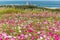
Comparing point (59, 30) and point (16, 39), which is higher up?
point (16, 39)

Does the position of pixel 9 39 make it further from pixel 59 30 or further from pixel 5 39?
pixel 59 30

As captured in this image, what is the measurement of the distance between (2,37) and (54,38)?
124 cm

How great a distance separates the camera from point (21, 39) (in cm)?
633

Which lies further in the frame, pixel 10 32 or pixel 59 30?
pixel 59 30

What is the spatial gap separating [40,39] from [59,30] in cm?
213

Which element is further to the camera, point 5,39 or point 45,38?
point 45,38

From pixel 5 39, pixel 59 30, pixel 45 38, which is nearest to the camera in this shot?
pixel 5 39

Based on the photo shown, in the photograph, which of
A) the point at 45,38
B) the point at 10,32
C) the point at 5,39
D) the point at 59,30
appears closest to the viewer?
the point at 5,39

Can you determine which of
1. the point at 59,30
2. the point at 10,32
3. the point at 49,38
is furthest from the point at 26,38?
the point at 59,30

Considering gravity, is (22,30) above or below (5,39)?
below

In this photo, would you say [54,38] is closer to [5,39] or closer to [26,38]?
[26,38]

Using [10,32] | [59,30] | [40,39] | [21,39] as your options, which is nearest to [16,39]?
[21,39]

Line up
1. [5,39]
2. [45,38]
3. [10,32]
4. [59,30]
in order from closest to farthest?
1. [5,39]
2. [45,38]
3. [10,32]
4. [59,30]

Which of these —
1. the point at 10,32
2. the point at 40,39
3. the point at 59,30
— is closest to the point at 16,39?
the point at 40,39
